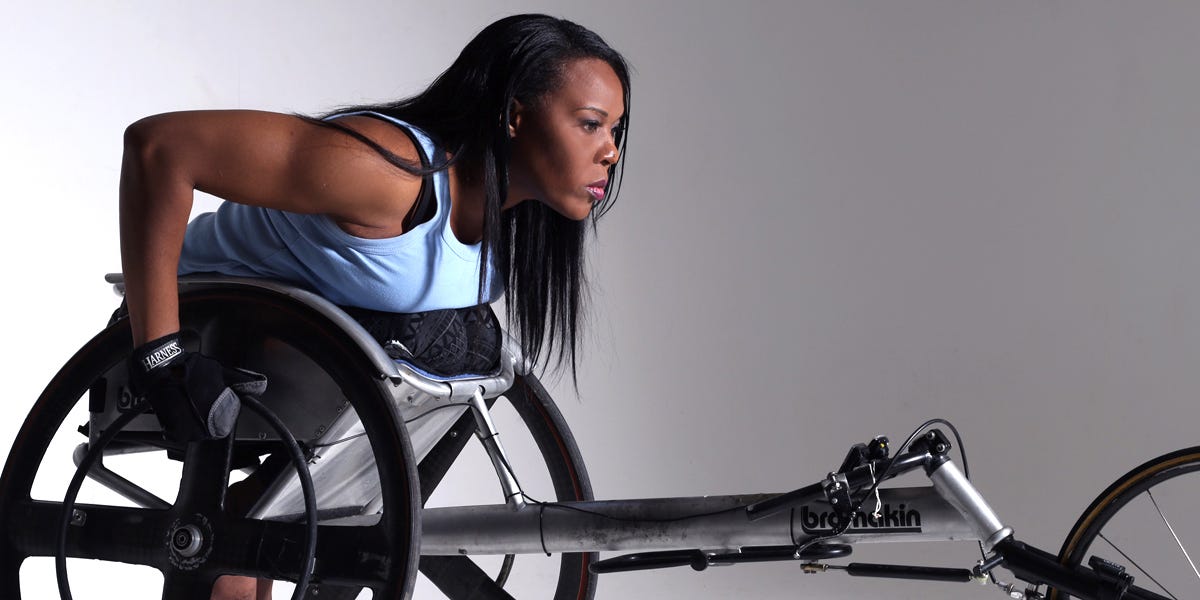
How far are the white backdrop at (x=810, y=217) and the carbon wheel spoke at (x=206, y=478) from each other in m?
1.15

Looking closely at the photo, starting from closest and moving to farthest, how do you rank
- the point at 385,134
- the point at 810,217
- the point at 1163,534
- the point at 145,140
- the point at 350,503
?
the point at 145,140
the point at 385,134
the point at 350,503
the point at 1163,534
the point at 810,217

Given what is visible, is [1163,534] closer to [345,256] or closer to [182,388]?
[345,256]

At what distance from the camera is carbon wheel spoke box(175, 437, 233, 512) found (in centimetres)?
132

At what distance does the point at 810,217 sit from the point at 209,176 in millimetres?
1640

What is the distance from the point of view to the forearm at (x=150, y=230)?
4.03 ft

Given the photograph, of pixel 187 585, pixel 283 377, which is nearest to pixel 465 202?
pixel 283 377

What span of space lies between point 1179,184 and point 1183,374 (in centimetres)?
37

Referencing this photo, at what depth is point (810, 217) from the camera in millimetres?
2643

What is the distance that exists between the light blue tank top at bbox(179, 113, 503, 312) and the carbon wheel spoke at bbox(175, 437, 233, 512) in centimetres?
21

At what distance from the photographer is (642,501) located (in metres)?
1.48

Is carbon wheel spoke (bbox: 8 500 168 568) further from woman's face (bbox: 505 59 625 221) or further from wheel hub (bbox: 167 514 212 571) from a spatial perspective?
woman's face (bbox: 505 59 625 221)

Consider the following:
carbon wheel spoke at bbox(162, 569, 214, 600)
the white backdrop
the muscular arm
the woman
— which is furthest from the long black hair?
the white backdrop

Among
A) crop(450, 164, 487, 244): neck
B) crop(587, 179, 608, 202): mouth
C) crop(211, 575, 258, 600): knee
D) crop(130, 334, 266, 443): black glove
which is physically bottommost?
crop(211, 575, 258, 600): knee

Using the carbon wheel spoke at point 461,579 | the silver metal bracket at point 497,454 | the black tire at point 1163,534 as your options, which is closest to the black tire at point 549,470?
the carbon wheel spoke at point 461,579
